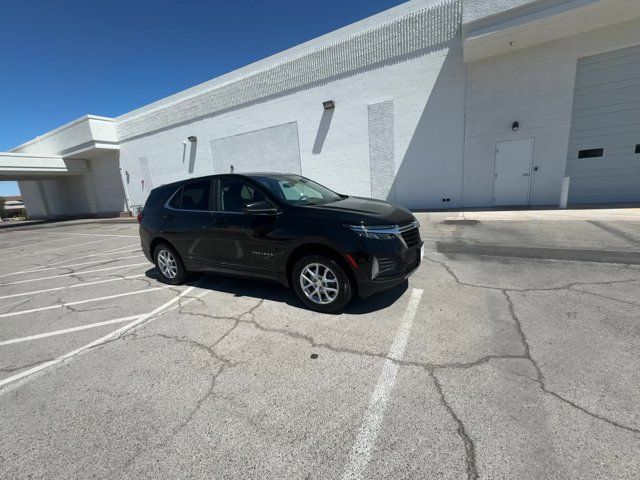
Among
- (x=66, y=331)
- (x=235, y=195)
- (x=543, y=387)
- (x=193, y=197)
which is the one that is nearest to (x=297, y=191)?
(x=235, y=195)

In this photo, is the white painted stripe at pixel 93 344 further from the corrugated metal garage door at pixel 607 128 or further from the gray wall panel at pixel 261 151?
the corrugated metal garage door at pixel 607 128

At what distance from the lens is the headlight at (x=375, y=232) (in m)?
3.22

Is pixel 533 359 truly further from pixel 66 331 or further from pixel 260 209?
pixel 66 331

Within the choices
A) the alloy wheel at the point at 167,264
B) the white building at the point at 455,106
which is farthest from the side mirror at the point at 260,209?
the white building at the point at 455,106

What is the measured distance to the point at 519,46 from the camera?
9500 mm

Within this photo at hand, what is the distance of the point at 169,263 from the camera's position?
16.5 feet

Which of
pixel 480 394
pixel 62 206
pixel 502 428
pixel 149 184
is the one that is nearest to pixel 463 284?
pixel 480 394

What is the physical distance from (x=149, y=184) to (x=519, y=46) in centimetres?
2212

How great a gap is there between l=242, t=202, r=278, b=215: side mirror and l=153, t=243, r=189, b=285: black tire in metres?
2.00

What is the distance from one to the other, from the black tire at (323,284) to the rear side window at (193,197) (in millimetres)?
1865

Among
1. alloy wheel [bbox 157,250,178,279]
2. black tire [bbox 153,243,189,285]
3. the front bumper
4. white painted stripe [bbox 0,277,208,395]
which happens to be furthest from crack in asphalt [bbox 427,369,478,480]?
alloy wheel [bbox 157,250,178,279]

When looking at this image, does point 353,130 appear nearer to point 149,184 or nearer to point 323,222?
point 323,222

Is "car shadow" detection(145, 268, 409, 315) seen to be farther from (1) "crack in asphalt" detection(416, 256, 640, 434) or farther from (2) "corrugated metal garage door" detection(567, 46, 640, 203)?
(2) "corrugated metal garage door" detection(567, 46, 640, 203)

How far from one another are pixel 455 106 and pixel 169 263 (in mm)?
10950
